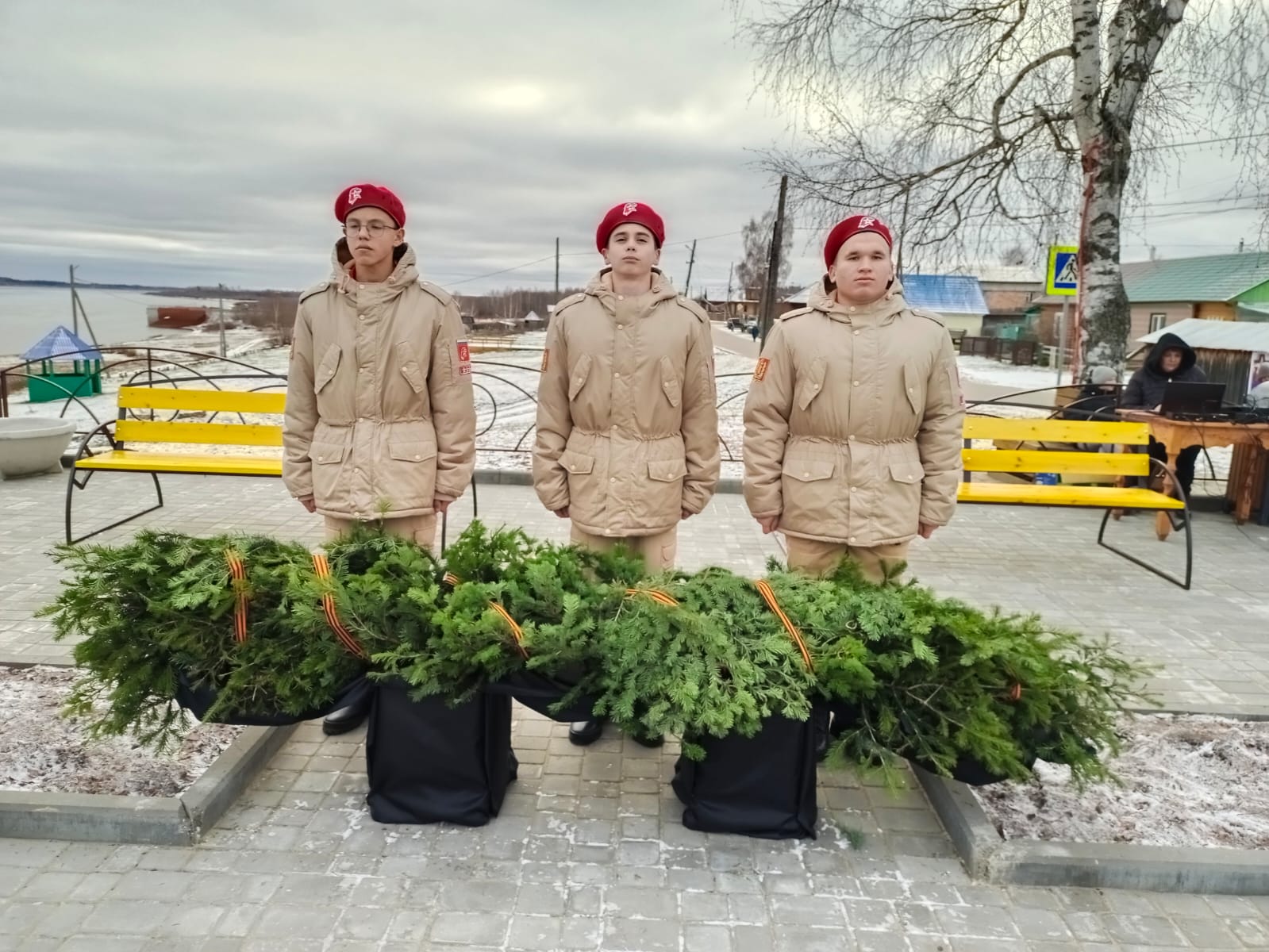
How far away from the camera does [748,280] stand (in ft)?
211

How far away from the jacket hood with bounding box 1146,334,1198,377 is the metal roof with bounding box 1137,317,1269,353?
14413 millimetres

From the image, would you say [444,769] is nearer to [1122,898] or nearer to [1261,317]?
[1122,898]

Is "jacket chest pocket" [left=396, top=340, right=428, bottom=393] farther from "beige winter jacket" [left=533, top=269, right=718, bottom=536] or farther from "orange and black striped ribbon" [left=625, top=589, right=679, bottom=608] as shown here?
"orange and black striped ribbon" [left=625, top=589, right=679, bottom=608]

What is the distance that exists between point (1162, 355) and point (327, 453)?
677 centimetres

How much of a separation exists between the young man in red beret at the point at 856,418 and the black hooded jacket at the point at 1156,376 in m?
4.87

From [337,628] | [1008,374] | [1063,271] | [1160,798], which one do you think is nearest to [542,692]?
[337,628]

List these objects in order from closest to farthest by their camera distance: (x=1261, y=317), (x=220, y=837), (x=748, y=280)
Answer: (x=220, y=837) < (x=1261, y=317) < (x=748, y=280)

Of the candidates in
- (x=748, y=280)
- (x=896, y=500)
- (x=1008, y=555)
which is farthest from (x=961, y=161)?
(x=748, y=280)

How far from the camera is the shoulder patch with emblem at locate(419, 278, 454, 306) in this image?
3.23 m

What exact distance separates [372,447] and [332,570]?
66cm

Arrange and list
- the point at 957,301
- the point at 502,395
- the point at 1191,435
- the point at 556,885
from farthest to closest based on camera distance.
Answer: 1. the point at 957,301
2. the point at 502,395
3. the point at 1191,435
4. the point at 556,885

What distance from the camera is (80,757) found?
297 cm

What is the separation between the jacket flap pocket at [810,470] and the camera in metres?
3.11

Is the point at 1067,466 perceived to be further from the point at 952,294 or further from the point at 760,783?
the point at 952,294
